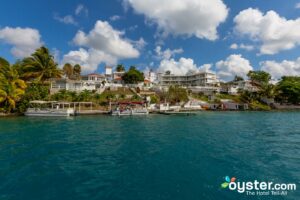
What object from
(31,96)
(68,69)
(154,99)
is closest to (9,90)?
(31,96)

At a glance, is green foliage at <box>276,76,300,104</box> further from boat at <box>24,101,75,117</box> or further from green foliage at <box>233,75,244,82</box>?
boat at <box>24,101,75,117</box>

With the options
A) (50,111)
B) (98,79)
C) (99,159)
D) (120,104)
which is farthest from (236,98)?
(99,159)

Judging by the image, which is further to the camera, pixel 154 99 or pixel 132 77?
pixel 132 77

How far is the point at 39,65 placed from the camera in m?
51.2

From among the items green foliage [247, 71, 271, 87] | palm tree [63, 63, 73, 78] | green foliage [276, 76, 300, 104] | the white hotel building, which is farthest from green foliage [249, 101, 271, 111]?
palm tree [63, 63, 73, 78]

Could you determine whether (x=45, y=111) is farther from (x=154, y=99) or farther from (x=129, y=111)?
(x=154, y=99)

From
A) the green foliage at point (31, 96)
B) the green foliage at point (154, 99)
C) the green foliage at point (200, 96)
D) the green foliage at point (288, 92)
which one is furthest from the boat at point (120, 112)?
the green foliage at point (288, 92)

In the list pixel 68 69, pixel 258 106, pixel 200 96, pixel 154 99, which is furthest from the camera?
pixel 68 69

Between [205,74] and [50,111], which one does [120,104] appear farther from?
[205,74]

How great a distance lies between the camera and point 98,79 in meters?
70.0

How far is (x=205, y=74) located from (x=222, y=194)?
278 ft

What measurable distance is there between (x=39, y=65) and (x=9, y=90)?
1596cm

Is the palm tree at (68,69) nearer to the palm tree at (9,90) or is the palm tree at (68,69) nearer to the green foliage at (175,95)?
the palm tree at (9,90)

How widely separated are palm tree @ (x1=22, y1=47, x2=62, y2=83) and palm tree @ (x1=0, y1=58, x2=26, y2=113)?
876cm
